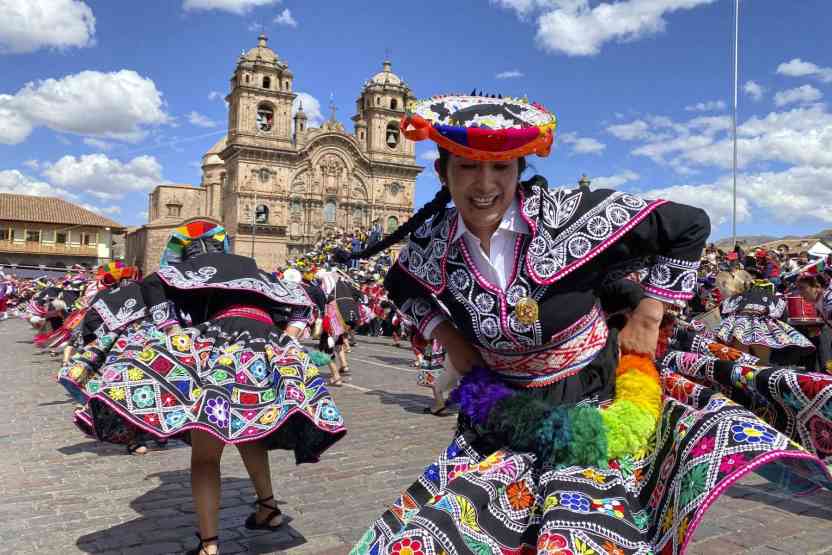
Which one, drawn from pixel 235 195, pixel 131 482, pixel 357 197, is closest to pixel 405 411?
pixel 131 482

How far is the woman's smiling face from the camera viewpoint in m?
2.35

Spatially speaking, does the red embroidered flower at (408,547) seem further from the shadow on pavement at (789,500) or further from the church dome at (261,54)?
the church dome at (261,54)

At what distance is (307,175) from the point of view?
69.9 meters

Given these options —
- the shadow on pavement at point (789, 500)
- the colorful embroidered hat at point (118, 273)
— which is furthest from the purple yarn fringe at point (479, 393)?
the colorful embroidered hat at point (118, 273)

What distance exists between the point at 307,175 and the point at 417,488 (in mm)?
69508

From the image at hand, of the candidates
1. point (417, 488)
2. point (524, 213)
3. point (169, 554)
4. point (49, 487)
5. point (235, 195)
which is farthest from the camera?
point (235, 195)

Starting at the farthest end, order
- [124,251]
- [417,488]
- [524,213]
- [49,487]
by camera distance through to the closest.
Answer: [124,251]
[49,487]
[524,213]
[417,488]

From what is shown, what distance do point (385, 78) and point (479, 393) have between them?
7607 centimetres

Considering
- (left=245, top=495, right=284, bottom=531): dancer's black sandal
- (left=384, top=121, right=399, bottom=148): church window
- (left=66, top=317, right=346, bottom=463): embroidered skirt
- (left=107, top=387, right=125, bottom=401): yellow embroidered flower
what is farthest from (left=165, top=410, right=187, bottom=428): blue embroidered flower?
(left=384, top=121, right=399, bottom=148): church window

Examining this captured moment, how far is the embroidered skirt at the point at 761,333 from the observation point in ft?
22.8

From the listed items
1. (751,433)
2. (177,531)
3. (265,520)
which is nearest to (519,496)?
(751,433)

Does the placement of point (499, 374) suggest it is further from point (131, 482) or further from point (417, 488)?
point (131, 482)

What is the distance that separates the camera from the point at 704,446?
1.90 meters

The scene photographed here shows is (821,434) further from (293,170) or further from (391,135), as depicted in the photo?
(391,135)
